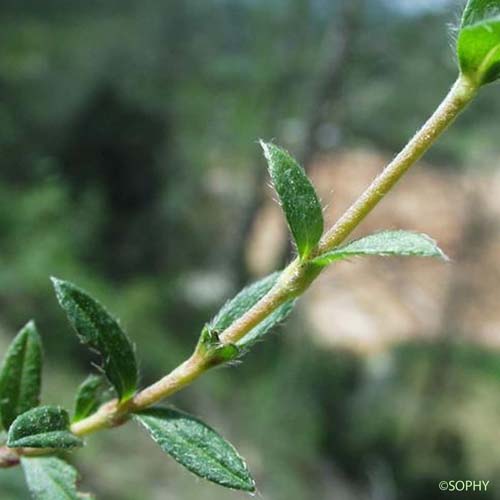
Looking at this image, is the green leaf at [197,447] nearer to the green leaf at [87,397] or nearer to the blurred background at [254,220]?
the green leaf at [87,397]

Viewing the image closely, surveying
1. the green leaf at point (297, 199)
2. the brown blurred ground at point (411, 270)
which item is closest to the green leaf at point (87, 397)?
the green leaf at point (297, 199)

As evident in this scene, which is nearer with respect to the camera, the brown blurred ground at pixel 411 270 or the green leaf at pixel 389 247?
the green leaf at pixel 389 247

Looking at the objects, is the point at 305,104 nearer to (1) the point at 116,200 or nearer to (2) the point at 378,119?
(2) the point at 378,119

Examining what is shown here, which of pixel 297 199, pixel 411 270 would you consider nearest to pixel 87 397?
pixel 297 199

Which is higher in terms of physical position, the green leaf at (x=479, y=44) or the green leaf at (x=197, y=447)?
the green leaf at (x=479, y=44)

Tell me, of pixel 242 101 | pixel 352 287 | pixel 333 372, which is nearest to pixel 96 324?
pixel 333 372

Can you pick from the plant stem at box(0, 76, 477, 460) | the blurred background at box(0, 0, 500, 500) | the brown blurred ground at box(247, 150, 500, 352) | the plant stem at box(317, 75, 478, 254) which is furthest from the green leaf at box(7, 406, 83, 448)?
the brown blurred ground at box(247, 150, 500, 352)
